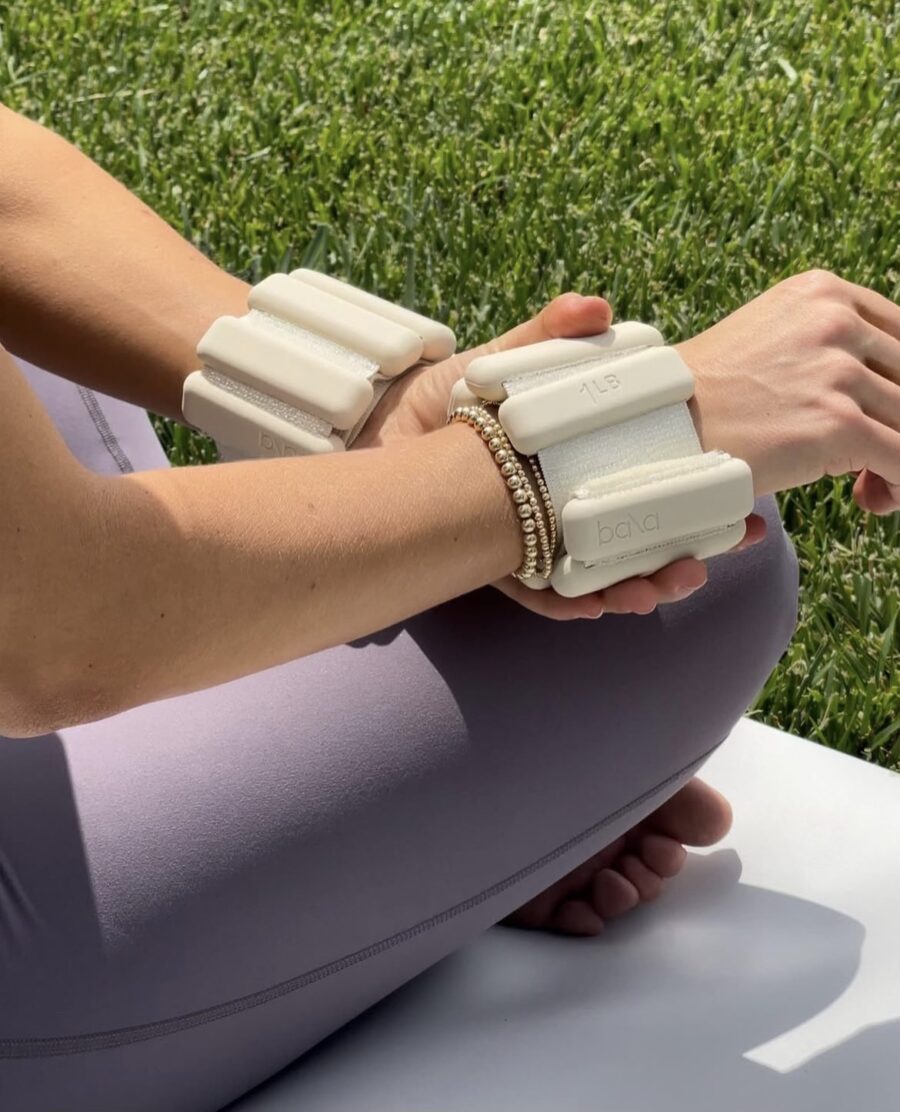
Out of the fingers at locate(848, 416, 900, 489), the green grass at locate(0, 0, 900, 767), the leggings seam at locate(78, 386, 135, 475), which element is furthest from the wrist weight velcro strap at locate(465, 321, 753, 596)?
the green grass at locate(0, 0, 900, 767)

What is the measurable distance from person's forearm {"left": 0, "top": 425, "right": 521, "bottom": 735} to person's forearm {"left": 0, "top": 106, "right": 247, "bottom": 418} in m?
0.44

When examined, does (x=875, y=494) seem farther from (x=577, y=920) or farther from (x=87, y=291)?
(x=87, y=291)

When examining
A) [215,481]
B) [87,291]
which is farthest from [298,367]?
[215,481]

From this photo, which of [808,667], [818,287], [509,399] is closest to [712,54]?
[808,667]

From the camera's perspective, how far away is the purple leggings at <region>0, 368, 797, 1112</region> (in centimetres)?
122

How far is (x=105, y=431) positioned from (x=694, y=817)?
2.49ft

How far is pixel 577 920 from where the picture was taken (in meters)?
1.61

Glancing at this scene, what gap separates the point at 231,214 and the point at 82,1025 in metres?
2.09

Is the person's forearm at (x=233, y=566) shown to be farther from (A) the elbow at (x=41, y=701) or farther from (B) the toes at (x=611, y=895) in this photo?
(B) the toes at (x=611, y=895)

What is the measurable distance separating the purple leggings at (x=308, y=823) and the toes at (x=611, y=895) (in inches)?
7.1

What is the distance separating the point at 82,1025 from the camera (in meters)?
1.21

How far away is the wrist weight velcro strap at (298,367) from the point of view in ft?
5.04

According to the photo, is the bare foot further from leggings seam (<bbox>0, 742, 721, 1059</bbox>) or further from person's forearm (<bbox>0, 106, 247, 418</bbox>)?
person's forearm (<bbox>0, 106, 247, 418</bbox>)

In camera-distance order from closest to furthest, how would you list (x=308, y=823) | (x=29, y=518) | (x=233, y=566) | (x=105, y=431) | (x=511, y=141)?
(x=29, y=518)
(x=233, y=566)
(x=308, y=823)
(x=105, y=431)
(x=511, y=141)
